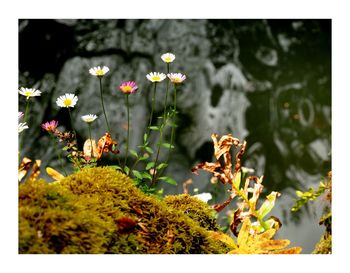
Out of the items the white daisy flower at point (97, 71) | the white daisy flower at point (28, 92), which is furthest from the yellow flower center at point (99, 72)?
the white daisy flower at point (28, 92)

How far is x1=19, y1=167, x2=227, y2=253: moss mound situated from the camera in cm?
104

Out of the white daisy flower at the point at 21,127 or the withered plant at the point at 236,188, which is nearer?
the withered plant at the point at 236,188

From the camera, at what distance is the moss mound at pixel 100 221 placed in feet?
3.40

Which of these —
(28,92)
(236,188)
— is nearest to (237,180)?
(236,188)

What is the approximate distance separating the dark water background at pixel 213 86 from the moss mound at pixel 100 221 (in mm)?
524

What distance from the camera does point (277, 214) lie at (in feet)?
6.27

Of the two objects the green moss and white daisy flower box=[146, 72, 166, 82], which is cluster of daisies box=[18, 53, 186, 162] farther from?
the green moss

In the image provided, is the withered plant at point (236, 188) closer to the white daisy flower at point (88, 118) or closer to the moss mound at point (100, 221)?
the moss mound at point (100, 221)

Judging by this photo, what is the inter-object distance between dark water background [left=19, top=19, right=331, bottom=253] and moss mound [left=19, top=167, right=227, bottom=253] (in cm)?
52

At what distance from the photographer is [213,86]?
202 centimetres
